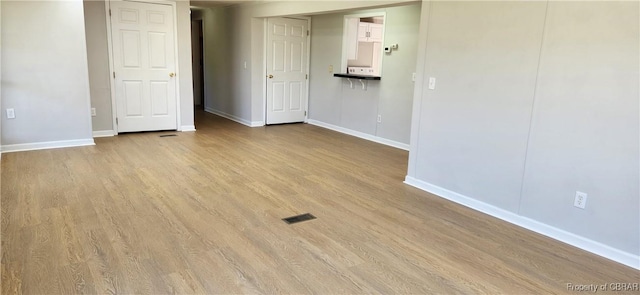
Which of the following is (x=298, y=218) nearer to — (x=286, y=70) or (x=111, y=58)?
(x=111, y=58)

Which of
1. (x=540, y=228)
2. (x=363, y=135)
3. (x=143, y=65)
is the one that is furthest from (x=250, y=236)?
(x=143, y=65)

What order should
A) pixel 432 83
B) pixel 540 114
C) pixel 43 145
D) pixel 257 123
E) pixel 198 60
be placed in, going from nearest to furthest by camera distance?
pixel 540 114 → pixel 432 83 → pixel 43 145 → pixel 257 123 → pixel 198 60

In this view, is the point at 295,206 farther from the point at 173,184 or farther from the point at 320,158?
the point at 320,158

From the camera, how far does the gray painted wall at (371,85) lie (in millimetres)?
5625

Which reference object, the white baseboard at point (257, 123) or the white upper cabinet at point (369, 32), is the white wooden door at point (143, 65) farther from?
the white upper cabinet at point (369, 32)

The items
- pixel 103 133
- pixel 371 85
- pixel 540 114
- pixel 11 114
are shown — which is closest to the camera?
pixel 540 114

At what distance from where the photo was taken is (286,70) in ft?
24.0

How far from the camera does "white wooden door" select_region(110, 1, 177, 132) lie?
229 inches

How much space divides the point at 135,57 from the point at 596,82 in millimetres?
5621

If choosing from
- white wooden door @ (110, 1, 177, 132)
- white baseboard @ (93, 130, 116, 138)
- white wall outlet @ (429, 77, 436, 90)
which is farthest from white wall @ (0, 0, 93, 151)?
white wall outlet @ (429, 77, 436, 90)

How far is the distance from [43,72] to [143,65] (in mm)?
1410

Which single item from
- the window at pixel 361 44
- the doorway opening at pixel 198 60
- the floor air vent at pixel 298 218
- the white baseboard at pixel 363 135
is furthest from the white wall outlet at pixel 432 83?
the doorway opening at pixel 198 60

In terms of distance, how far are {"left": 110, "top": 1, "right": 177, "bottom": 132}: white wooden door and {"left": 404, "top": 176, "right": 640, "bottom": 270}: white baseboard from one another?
166 inches

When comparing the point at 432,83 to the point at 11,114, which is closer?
the point at 432,83
